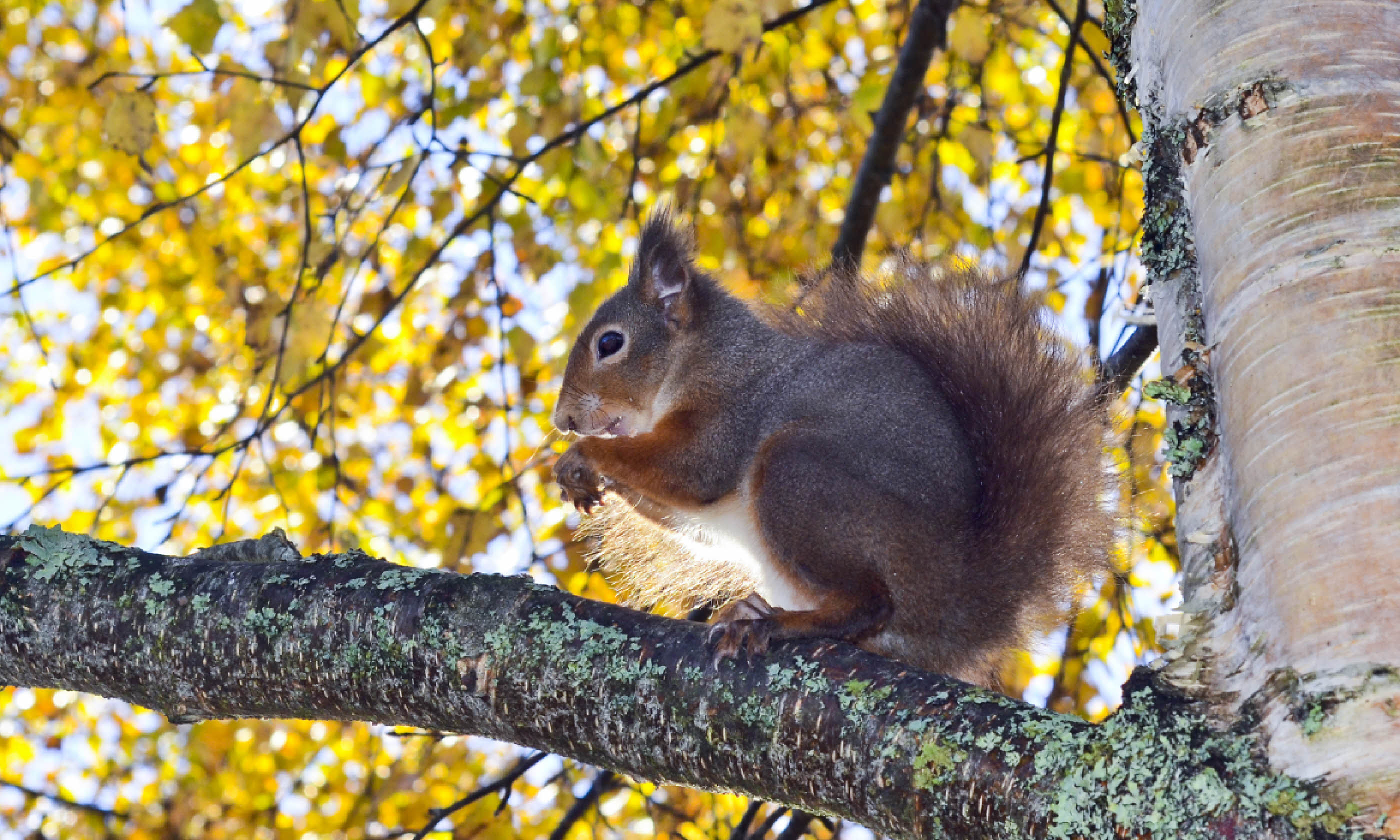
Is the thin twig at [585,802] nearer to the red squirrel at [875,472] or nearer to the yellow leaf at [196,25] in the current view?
the red squirrel at [875,472]

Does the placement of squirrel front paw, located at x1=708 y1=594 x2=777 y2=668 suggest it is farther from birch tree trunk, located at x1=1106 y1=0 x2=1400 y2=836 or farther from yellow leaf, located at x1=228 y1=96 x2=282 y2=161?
yellow leaf, located at x1=228 y1=96 x2=282 y2=161

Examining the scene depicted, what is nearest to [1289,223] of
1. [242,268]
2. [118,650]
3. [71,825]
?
[118,650]

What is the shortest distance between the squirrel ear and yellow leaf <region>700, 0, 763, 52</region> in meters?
0.46

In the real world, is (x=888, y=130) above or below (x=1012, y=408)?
above

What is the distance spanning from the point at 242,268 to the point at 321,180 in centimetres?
81

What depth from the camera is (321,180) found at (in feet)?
22.4

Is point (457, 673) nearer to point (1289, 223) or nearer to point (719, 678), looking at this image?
point (719, 678)

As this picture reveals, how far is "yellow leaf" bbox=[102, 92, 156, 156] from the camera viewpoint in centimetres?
312

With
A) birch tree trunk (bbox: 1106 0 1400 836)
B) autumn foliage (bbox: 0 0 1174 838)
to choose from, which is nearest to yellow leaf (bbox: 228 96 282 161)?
autumn foliage (bbox: 0 0 1174 838)

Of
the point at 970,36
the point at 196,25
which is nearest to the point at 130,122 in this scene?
the point at 196,25

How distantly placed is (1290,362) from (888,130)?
2.50 m

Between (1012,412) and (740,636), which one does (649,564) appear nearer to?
(1012,412)

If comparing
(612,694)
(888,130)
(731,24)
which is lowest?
(612,694)

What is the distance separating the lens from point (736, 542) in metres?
2.55
